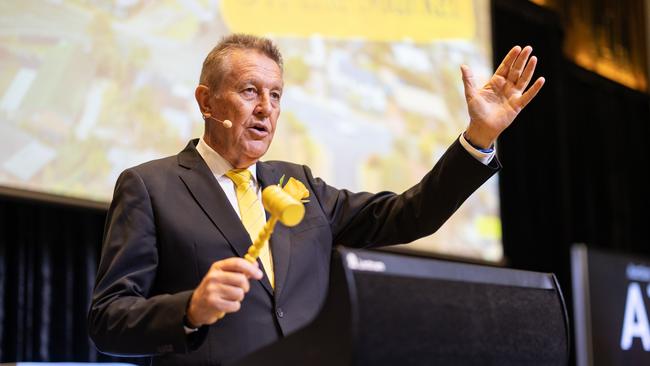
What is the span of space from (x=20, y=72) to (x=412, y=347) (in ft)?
8.63

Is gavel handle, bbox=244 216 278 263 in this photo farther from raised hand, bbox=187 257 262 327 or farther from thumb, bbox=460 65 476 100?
thumb, bbox=460 65 476 100

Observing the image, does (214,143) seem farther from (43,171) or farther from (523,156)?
(523,156)

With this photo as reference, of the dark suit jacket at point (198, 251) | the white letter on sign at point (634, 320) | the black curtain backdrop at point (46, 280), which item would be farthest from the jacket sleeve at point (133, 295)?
the white letter on sign at point (634, 320)

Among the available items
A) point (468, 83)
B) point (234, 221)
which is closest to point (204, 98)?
point (234, 221)

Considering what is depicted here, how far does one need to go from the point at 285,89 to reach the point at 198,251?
96.3 inches

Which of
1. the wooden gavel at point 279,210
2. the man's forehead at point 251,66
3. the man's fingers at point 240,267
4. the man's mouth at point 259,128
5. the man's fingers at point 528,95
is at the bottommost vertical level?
the man's fingers at point 240,267

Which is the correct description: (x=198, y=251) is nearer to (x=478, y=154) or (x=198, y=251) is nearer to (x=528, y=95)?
(x=478, y=154)

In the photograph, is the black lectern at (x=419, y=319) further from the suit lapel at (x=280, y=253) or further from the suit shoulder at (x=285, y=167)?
the suit shoulder at (x=285, y=167)

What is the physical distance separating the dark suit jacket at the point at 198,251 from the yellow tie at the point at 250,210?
0.02 m

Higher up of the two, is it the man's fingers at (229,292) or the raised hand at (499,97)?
the raised hand at (499,97)

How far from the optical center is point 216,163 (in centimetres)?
225

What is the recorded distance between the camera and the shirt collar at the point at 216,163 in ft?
7.35

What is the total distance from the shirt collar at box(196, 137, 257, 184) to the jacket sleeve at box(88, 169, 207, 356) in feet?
0.69

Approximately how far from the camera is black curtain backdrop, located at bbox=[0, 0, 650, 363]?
4.00 metres
